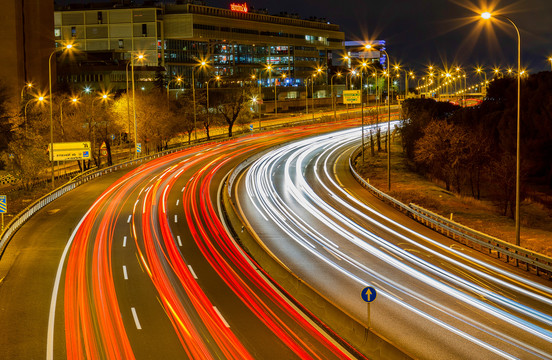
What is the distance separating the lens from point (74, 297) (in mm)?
19531

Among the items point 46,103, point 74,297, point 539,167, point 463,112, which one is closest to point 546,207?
point 539,167

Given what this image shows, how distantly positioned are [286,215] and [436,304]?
16.6 m

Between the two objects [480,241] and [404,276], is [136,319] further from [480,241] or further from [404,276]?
[480,241]

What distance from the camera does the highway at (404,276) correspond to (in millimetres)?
15781

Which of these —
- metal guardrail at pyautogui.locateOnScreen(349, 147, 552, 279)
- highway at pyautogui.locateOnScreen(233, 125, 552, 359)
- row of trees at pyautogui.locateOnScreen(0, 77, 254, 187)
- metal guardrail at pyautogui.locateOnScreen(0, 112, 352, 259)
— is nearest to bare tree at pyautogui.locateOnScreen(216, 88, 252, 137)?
row of trees at pyautogui.locateOnScreen(0, 77, 254, 187)

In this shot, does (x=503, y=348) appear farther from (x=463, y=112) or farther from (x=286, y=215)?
(x=463, y=112)

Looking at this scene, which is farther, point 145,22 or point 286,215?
point 145,22

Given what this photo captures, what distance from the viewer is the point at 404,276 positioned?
71.9 feet

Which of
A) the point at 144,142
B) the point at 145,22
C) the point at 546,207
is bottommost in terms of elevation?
the point at 546,207

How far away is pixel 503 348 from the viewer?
14961 millimetres

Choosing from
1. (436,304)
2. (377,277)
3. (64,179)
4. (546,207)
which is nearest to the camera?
(436,304)

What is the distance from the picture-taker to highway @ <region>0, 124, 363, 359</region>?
50.0 ft

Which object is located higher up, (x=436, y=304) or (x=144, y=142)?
(x=144, y=142)

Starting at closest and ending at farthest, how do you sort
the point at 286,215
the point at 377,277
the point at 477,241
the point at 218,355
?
the point at 218,355, the point at 377,277, the point at 477,241, the point at 286,215
